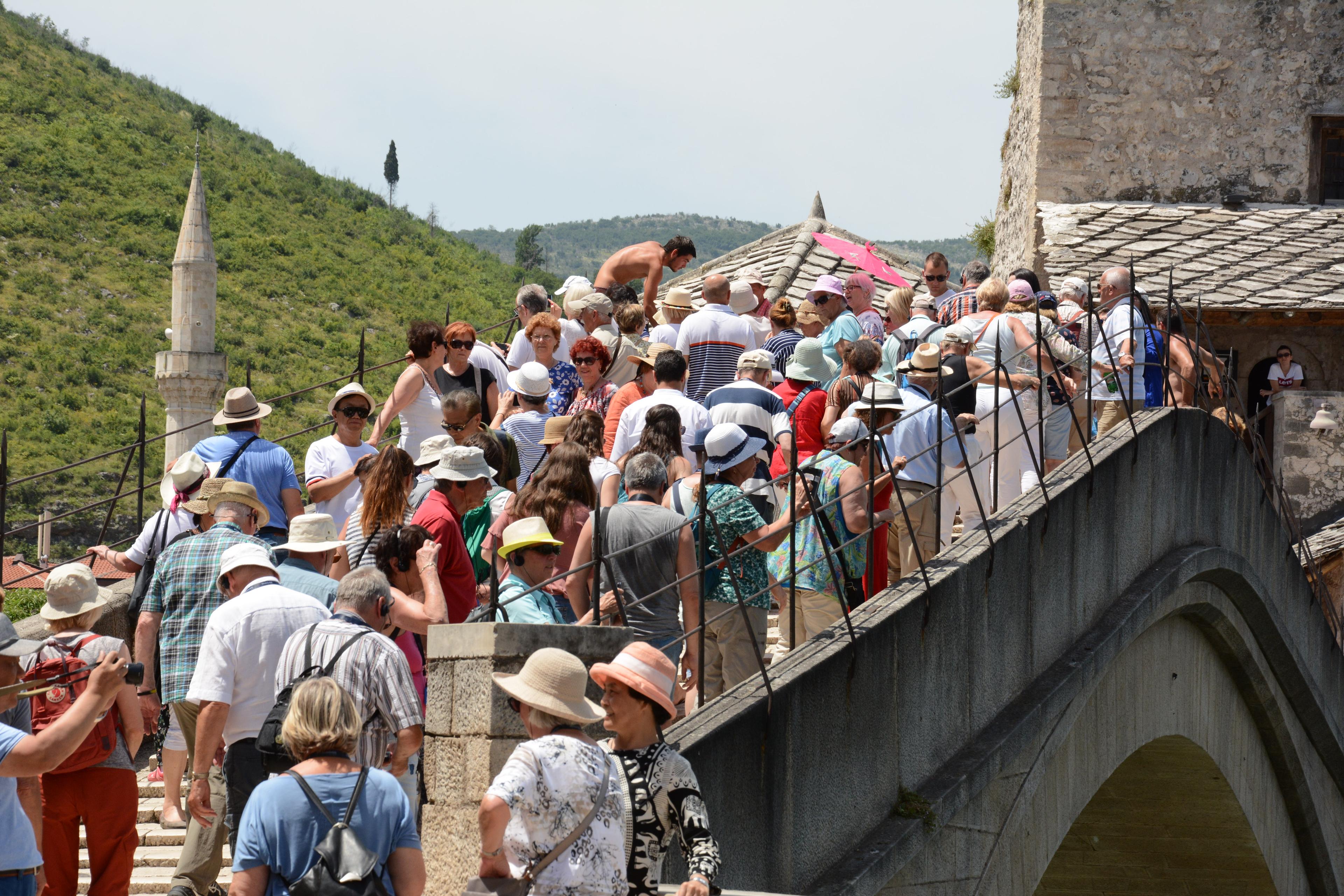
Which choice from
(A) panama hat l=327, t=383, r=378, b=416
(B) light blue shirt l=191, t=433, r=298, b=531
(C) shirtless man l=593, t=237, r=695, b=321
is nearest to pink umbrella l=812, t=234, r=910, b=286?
(C) shirtless man l=593, t=237, r=695, b=321

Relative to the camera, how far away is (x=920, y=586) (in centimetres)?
732

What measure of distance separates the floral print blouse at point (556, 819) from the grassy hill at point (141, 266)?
176ft

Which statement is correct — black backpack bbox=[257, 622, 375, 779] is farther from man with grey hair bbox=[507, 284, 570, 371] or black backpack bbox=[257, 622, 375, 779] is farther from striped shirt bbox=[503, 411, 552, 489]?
man with grey hair bbox=[507, 284, 570, 371]

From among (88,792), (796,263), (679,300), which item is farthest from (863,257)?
(88,792)

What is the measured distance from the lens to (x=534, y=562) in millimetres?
5848

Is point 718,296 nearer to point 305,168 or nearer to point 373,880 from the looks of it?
point 373,880

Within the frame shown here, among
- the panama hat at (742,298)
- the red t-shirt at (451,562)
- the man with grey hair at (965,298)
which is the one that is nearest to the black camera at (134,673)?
the red t-shirt at (451,562)

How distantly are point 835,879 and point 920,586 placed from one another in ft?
4.99

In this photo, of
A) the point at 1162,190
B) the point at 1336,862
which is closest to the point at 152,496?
the point at 1162,190

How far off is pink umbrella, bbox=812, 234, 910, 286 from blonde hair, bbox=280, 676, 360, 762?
14640mm

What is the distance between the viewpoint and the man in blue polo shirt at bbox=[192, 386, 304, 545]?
25.9ft

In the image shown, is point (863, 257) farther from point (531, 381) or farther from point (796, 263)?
point (531, 381)

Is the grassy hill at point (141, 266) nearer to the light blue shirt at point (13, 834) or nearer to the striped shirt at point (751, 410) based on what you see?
the striped shirt at point (751, 410)

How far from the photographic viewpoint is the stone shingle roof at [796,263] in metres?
18.1
